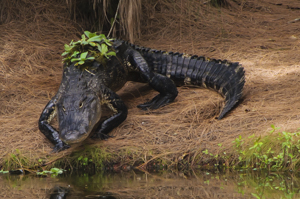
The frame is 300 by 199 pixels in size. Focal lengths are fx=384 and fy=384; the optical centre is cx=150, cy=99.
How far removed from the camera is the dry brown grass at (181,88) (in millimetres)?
3912

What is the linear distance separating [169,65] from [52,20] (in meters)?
2.59

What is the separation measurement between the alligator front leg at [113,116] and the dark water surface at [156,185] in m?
0.73

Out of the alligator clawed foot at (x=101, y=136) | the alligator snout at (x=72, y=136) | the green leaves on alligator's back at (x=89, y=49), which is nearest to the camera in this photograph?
the alligator snout at (x=72, y=136)

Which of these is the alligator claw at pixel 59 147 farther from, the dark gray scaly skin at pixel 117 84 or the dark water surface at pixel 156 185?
the dark water surface at pixel 156 185

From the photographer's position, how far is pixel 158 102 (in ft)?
15.9

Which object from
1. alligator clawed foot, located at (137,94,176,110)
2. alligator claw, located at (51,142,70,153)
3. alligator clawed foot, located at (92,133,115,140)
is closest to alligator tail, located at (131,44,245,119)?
alligator clawed foot, located at (137,94,176,110)

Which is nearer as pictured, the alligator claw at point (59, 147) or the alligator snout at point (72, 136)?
the alligator snout at point (72, 136)

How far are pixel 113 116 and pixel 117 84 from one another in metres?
0.76

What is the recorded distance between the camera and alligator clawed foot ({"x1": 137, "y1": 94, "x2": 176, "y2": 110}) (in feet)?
15.7

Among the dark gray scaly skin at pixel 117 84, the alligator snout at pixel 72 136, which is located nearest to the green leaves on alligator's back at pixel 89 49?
the dark gray scaly skin at pixel 117 84

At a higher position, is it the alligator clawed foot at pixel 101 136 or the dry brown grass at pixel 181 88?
the dry brown grass at pixel 181 88

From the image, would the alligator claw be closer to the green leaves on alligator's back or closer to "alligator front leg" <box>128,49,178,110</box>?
the green leaves on alligator's back

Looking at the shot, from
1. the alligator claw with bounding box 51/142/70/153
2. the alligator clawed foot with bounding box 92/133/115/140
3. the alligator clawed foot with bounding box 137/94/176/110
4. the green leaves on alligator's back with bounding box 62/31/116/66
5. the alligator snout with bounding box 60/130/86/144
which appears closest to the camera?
the alligator snout with bounding box 60/130/86/144

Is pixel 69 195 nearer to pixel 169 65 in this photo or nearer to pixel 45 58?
pixel 169 65
